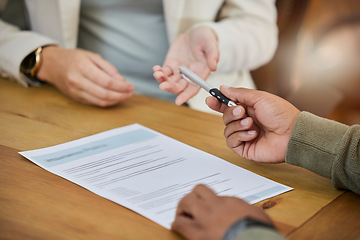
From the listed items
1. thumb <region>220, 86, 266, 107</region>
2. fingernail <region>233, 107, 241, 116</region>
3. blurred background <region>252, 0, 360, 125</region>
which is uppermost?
thumb <region>220, 86, 266, 107</region>

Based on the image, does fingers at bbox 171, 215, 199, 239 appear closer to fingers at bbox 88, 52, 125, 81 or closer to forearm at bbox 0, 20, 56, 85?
fingers at bbox 88, 52, 125, 81

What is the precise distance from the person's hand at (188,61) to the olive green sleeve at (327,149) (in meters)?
0.26

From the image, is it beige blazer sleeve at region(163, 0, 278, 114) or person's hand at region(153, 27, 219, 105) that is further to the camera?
beige blazer sleeve at region(163, 0, 278, 114)

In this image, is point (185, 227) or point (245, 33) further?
point (245, 33)

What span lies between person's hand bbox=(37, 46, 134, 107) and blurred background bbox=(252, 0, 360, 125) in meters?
0.89

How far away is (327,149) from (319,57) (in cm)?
145

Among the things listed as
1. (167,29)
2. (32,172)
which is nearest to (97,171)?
(32,172)

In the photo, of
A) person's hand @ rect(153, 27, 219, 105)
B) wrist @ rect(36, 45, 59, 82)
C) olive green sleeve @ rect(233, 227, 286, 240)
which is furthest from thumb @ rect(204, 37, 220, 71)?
olive green sleeve @ rect(233, 227, 286, 240)

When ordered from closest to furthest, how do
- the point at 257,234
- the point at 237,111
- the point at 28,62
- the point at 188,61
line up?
the point at 257,234 < the point at 237,111 < the point at 188,61 < the point at 28,62

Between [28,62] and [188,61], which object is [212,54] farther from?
[28,62]

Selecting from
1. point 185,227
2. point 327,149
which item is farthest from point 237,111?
point 185,227

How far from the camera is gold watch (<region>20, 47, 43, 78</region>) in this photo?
3.71 feet

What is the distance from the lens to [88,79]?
1.03 meters

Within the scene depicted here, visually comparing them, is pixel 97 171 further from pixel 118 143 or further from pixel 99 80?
pixel 99 80
